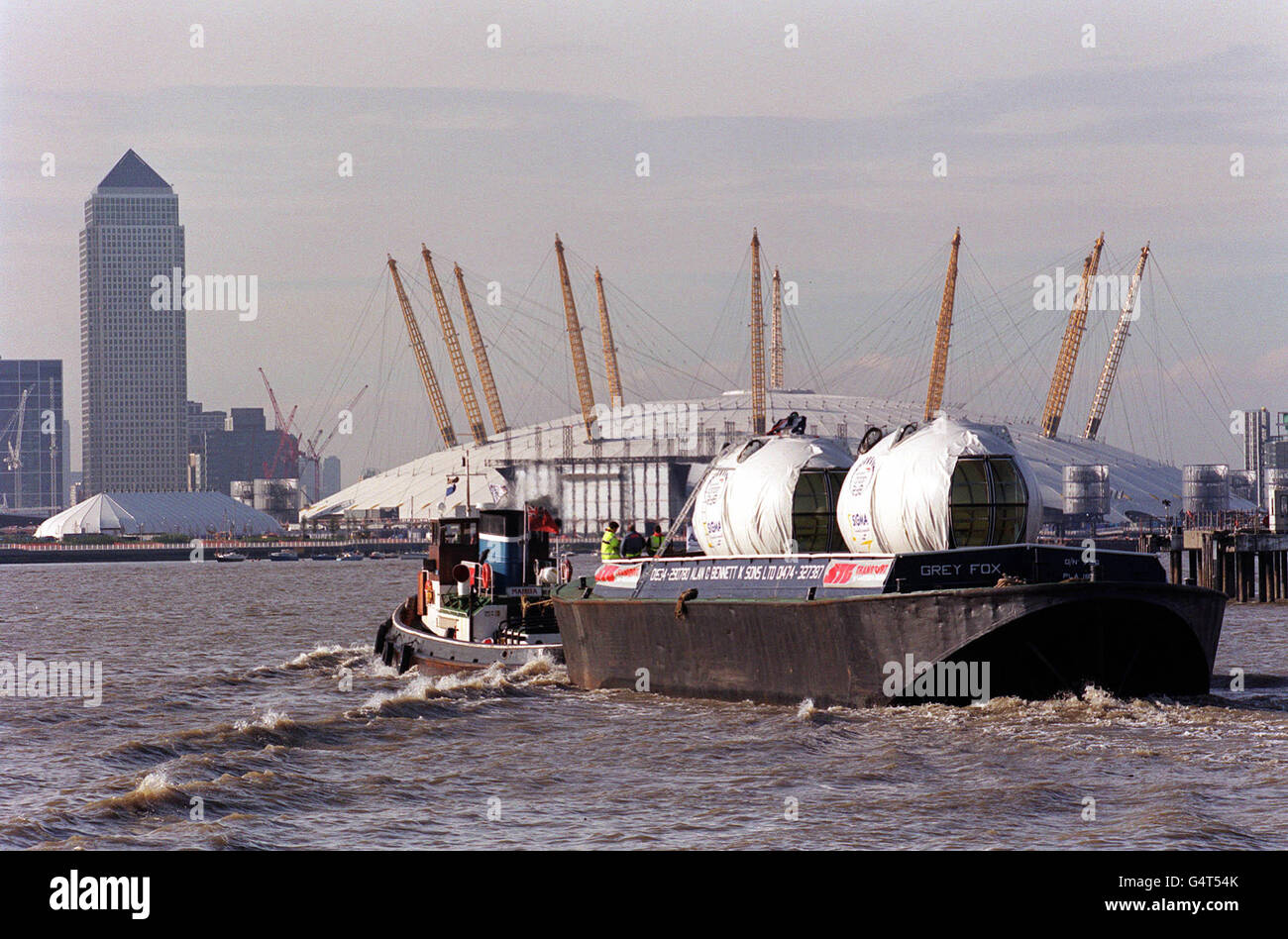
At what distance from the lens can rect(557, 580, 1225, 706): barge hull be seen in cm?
2911

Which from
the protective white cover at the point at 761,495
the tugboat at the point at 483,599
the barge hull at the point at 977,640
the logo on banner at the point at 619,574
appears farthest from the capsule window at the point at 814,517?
the tugboat at the point at 483,599

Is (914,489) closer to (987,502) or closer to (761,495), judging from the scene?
(987,502)

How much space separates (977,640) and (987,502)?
398 cm

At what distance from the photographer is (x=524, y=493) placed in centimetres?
19350

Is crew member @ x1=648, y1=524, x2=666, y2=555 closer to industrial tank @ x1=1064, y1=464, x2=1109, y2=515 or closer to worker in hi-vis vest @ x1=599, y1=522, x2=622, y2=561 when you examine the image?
worker in hi-vis vest @ x1=599, y1=522, x2=622, y2=561

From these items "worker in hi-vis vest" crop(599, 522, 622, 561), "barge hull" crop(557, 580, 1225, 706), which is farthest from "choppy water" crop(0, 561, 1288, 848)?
"worker in hi-vis vest" crop(599, 522, 622, 561)

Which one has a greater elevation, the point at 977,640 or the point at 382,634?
the point at 977,640

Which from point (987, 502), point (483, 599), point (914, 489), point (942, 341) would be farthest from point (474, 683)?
point (942, 341)

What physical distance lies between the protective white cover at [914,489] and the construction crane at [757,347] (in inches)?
5967

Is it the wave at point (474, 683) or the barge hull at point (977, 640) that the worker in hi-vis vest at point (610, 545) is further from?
the barge hull at point (977, 640)

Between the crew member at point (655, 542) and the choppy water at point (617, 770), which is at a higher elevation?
the crew member at point (655, 542)

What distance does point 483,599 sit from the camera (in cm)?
4641

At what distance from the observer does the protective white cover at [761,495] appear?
120ft
